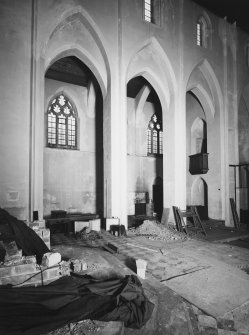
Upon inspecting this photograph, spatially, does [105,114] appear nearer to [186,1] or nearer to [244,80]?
[186,1]

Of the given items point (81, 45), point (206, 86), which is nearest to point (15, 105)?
point (81, 45)

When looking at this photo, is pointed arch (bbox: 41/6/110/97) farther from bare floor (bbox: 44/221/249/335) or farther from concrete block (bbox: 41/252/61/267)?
concrete block (bbox: 41/252/61/267)

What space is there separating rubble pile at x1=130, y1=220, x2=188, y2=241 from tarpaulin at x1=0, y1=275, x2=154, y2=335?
6.19 metres

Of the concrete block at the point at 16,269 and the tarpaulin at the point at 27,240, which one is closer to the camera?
the concrete block at the point at 16,269

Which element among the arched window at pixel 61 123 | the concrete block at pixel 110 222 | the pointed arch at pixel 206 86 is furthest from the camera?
the arched window at pixel 61 123

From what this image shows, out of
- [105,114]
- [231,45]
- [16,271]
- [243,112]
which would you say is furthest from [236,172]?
[16,271]

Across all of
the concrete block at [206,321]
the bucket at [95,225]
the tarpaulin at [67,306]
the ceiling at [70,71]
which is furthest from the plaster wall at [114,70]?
the concrete block at [206,321]

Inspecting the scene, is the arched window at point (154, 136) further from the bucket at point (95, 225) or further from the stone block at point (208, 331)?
the stone block at point (208, 331)

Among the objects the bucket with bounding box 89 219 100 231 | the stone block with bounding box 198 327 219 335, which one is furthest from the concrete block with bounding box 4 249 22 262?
the bucket with bounding box 89 219 100 231

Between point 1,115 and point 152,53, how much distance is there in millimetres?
8424

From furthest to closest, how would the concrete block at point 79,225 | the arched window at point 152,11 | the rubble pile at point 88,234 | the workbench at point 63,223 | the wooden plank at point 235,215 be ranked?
the wooden plank at point 235,215 → the arched window at point 152,11 → the workbench at point 63,223 → the concrete block at point 79,225 → the rubble pile at point 88,234

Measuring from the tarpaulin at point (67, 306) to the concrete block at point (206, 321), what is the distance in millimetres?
1048

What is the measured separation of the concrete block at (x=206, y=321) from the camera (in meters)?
3.75

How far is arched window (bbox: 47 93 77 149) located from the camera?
14883 millimetres
